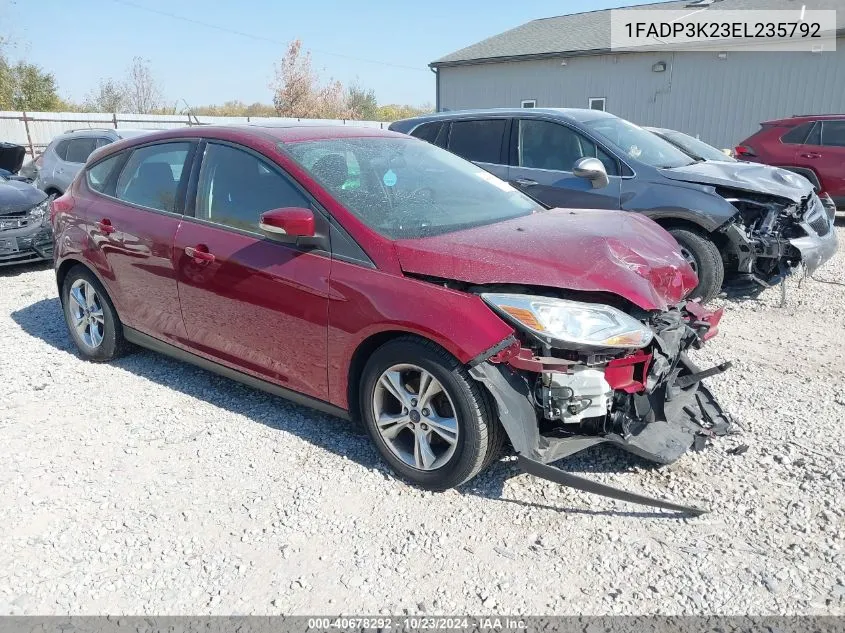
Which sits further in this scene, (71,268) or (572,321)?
(71,268)

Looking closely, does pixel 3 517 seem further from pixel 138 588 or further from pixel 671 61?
pixel 671 61

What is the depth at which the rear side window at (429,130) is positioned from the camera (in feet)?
24.5

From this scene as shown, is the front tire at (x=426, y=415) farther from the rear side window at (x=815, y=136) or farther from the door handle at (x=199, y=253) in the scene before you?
the rear side window at (x=815, y=136)

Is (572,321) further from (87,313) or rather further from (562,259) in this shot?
(87,313)

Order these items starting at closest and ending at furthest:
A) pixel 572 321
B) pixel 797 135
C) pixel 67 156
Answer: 1. pixel 572 321
2. pixel 67 156
3. pixel 797 135

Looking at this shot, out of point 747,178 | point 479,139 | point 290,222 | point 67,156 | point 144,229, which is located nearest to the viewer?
point 290,222

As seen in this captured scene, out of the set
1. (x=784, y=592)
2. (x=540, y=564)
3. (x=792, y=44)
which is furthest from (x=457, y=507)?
(x=792, y=44)

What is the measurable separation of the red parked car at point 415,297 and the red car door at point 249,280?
0.01 m

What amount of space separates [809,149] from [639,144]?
20.7 feet

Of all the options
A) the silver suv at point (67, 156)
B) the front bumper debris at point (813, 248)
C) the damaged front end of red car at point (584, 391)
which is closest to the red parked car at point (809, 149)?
the front bumper debris at point (813, 248)

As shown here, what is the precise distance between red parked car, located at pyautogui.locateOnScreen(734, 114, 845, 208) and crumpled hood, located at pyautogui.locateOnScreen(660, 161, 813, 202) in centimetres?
459

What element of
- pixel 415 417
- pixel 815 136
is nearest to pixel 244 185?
pixel 415 417

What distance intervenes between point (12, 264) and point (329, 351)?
632 centimetres

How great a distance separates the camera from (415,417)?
10.00 feet
